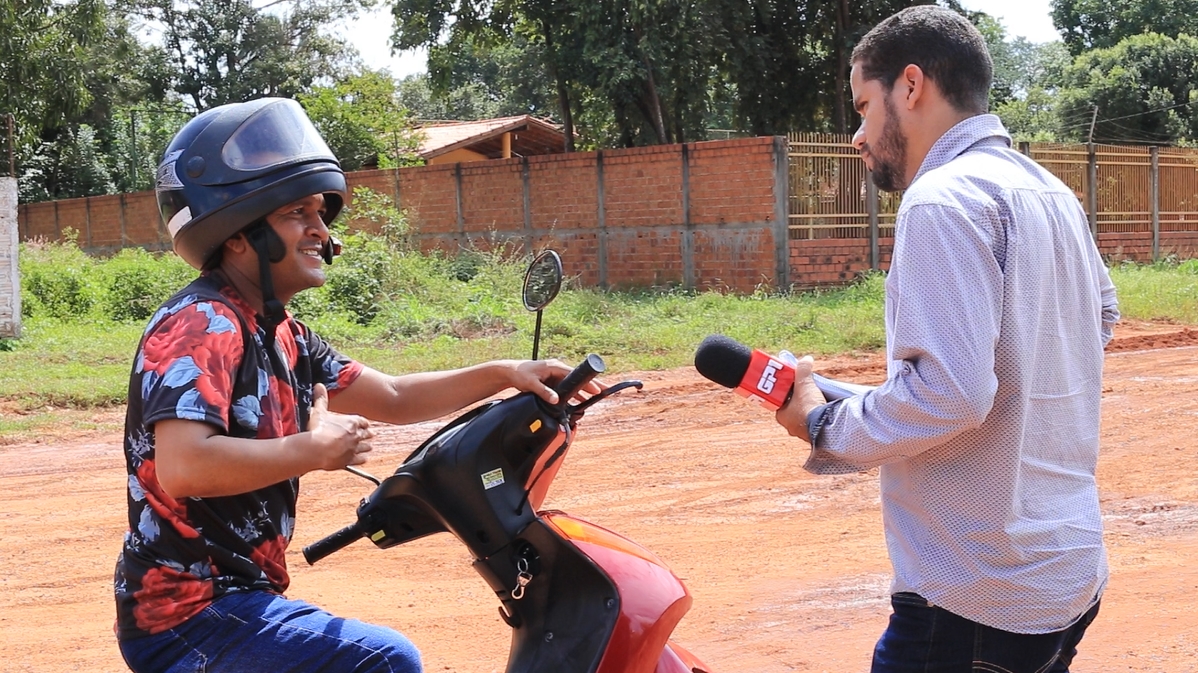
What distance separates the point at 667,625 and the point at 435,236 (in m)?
20.3

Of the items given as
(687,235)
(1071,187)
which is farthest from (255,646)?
(1071,187)

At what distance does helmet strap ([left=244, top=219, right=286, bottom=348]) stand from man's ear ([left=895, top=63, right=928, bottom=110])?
116 cm

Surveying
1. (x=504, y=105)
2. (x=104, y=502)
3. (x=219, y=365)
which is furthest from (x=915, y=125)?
(x=504, y=105)

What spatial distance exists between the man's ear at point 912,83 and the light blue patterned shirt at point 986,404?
0.29ft

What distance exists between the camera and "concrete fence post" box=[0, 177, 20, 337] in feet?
47.9

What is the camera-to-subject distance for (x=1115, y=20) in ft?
154

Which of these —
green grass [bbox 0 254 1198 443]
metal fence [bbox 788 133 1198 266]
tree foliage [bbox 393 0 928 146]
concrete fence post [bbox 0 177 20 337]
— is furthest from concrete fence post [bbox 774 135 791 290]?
concrete fence post [bbox 0 177 20 337]

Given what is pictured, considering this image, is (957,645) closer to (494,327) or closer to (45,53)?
(494,327)

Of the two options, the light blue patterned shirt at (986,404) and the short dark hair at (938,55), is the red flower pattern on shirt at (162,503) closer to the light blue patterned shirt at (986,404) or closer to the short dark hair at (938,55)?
the light blue patterned shirt at (986,404)

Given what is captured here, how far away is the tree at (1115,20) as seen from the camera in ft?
141

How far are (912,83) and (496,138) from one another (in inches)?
1227

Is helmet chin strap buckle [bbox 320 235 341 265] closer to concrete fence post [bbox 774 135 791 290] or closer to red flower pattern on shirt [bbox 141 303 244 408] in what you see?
red flower pattern on shirt [bbox 141 303 244 408]

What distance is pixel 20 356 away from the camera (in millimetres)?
13484

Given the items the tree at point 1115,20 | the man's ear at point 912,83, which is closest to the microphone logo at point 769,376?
the man's ear at point 912,83
